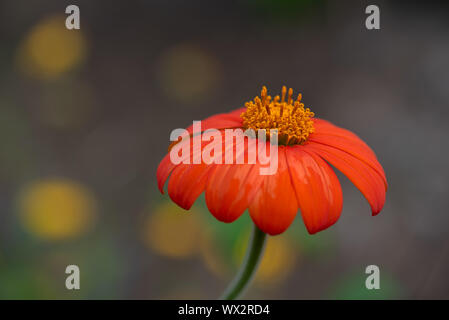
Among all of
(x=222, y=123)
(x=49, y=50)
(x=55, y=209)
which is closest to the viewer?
(x=222, y=123)

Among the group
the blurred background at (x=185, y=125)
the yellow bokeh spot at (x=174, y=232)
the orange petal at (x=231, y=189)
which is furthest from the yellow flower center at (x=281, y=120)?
the yellow bokeh spot at (x=174, y=232)

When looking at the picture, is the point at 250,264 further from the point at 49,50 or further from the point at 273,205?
the point at 49,50

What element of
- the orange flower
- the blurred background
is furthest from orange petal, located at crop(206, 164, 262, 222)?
the blurred background

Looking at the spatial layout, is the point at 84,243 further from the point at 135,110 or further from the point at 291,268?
the point at 135,110

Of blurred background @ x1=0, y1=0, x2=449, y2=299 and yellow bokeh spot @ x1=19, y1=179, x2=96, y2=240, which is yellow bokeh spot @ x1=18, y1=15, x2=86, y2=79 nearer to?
blurred background @ x1=0, y1=0, x2=449, y2=299

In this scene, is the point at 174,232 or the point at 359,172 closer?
the point at 359,172

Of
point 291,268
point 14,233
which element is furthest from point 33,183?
point 291,268

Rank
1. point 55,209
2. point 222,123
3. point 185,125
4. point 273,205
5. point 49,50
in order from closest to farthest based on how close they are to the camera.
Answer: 1. point 273,205
2. point 222,123
3. point 55,209
4. point 49,50
5. point 185,125

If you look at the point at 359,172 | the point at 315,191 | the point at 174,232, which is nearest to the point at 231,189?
the point at 315,191

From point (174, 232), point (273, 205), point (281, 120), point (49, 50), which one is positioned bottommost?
point (174, 232)
